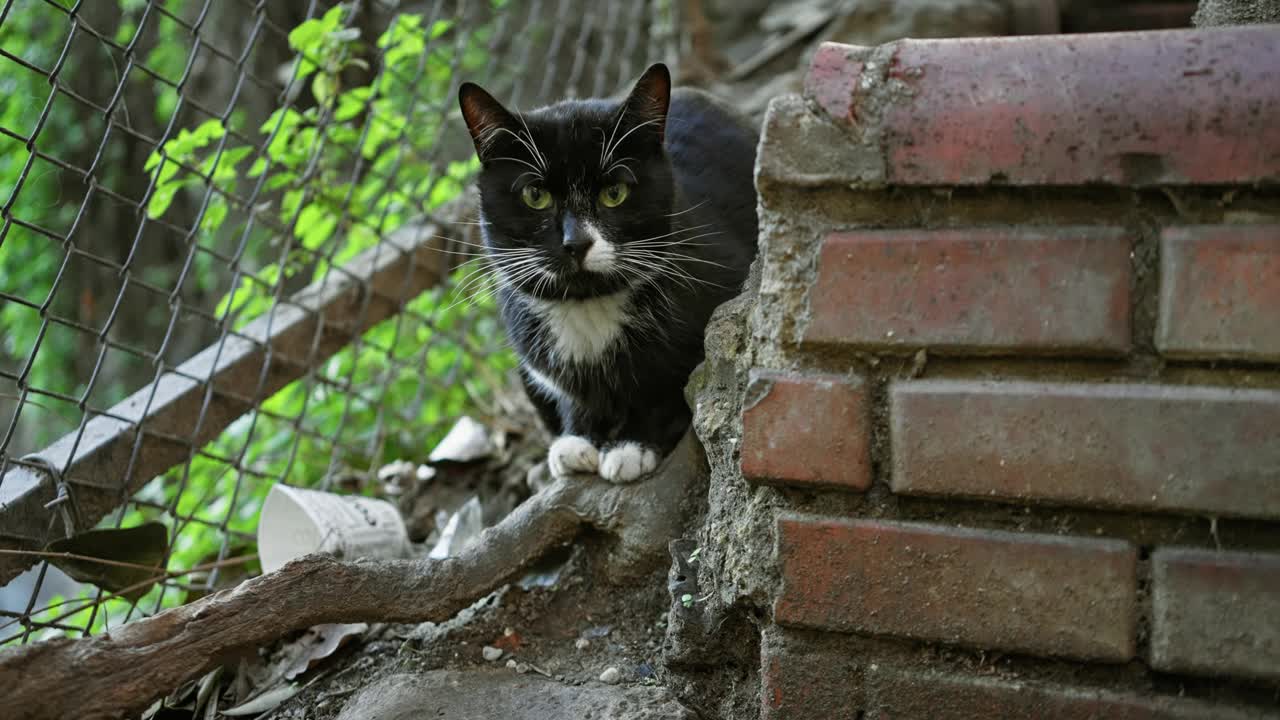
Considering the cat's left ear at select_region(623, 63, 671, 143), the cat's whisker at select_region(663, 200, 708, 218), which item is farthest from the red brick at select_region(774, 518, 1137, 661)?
the cat's left ear at select_region(623, 63, 671, 143)

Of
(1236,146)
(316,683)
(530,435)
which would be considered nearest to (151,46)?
(530,435)

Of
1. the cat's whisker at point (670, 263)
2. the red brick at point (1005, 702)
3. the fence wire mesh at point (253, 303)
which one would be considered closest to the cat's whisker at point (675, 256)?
the cat's whisker at point (670, 263)

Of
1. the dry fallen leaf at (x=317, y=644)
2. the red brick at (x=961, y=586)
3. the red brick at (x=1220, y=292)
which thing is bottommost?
the dry fallen leaf at (x=317, y=644)

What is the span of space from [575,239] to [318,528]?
28.3 inches

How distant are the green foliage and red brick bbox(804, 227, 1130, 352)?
3.73 ft

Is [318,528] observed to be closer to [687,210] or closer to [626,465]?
[626,465]

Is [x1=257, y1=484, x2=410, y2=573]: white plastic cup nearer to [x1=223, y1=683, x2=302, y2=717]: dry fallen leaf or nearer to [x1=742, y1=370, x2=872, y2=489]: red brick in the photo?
[x1=223, y1=683, x2=302, y2=717]: dry fallen leaf

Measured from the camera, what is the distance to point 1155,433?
1083 mm

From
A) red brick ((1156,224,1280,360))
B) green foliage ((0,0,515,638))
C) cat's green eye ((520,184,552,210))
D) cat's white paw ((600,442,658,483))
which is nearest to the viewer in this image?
red brick ((1156,224,1280,360))

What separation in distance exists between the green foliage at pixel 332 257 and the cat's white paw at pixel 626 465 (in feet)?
1.86

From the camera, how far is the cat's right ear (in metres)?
1.97

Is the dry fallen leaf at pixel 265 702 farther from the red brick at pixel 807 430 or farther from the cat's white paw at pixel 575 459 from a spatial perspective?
the red brick at pixel 807 430

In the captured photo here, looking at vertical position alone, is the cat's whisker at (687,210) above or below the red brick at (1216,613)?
above

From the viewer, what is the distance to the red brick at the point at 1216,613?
105 centimetres
